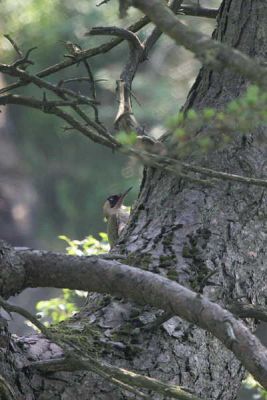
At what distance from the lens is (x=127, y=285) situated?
3.29 metres

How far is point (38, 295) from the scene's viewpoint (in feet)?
66.8

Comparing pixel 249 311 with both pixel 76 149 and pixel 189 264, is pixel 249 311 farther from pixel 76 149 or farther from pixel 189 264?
pixel 76 149

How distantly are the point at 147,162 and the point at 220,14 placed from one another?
79.7 inches

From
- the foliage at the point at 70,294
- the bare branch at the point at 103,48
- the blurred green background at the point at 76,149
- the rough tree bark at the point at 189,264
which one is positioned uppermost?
the bare branch at the point at 103,48

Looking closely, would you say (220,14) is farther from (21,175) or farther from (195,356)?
(21,175)

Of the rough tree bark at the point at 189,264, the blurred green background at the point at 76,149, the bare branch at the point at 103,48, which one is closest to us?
the rough tree bark at the point at 189,264

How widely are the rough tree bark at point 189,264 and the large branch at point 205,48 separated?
125 cm

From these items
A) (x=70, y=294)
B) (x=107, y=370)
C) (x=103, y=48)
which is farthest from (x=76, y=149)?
(x=107, y=370)

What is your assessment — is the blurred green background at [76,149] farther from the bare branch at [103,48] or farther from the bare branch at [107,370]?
the bare branch at [107,370]

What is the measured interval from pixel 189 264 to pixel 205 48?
1.47 metres

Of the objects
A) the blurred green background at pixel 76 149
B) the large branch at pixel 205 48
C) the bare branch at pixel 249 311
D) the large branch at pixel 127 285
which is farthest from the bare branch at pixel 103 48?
the blurred green background at pixel 76 149

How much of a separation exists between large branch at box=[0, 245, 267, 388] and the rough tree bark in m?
0.22

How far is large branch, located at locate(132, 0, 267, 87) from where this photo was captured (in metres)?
2.41

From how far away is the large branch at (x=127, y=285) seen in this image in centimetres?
295
